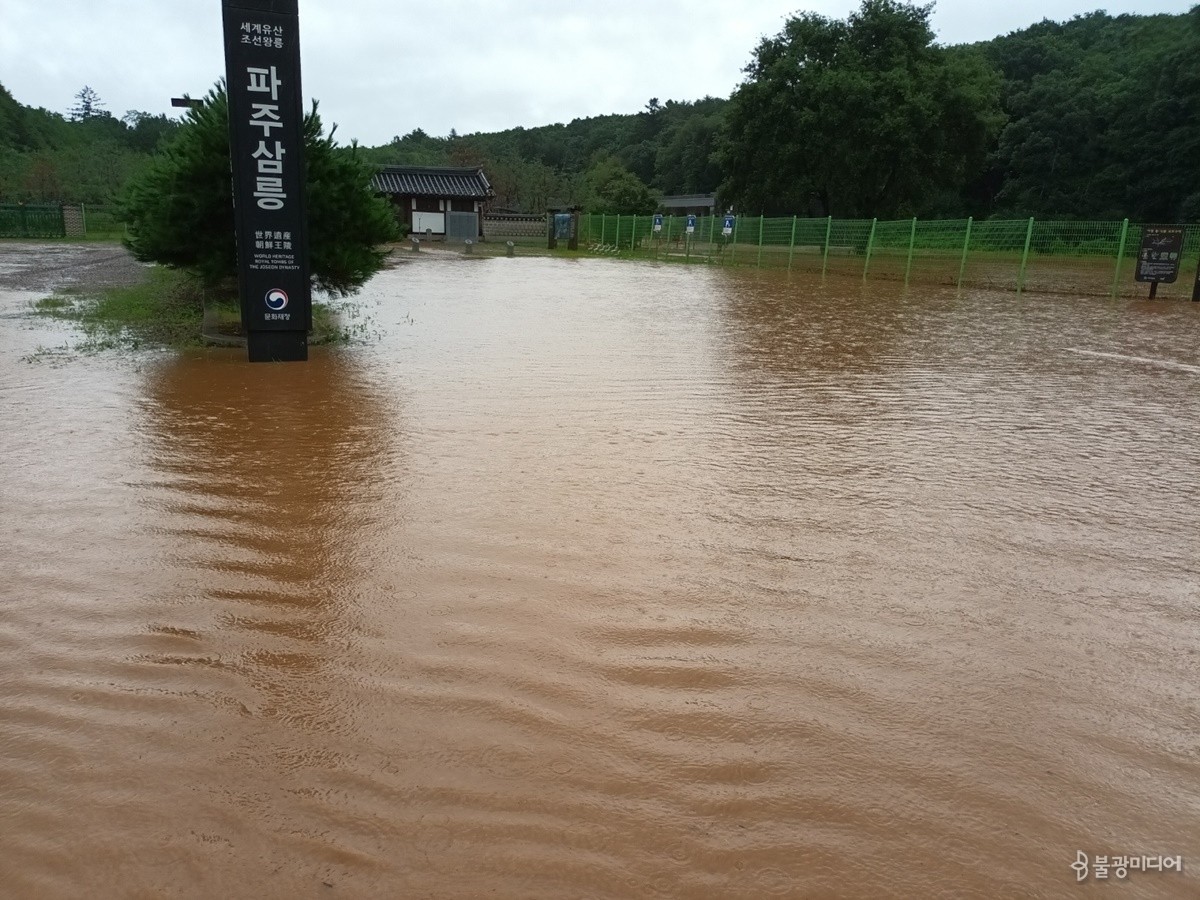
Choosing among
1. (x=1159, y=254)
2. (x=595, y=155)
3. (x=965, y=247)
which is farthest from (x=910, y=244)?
(x=595, y=155)

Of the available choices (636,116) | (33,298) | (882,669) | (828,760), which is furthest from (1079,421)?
(636,116)

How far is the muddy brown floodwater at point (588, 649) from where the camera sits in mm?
2107

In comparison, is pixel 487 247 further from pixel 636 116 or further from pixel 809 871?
pixel 636 116

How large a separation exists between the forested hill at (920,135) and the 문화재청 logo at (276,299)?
28.9 metres

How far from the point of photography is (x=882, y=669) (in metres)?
2.92

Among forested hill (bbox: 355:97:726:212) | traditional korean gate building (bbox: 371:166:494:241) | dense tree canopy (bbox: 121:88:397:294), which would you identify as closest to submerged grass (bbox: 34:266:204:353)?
dense tree canopy (bbox: 121:88:397:294)

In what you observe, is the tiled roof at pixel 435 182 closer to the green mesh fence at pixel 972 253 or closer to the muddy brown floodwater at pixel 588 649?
the green mesh fence at pixel 972 253

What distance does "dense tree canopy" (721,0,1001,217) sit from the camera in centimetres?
3241

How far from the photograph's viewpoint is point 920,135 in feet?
108

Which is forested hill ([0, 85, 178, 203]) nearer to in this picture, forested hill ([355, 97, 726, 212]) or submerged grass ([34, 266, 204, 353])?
forested hill ([355, 97, 726, 212])

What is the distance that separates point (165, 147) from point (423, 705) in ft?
27.6

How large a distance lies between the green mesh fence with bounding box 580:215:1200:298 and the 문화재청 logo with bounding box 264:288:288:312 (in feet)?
51.8

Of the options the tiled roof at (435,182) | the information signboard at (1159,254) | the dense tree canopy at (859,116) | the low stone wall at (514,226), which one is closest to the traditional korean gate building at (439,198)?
the tiled roof at (435,182)

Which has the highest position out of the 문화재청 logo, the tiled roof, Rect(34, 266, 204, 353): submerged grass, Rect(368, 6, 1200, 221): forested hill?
Rect(368, 6, 1200, 221): forested hill
